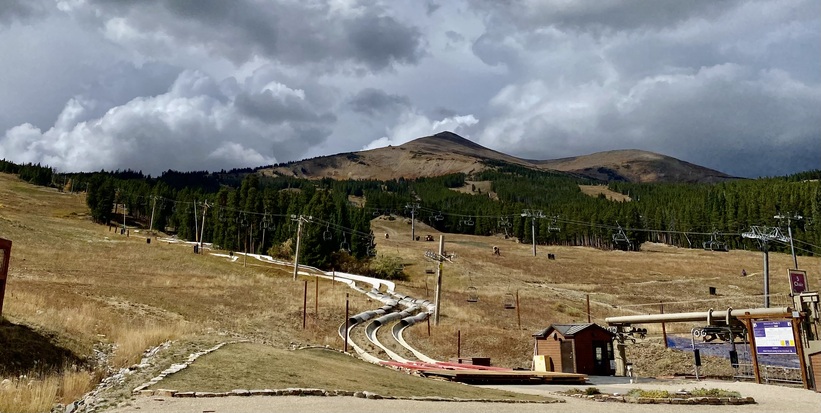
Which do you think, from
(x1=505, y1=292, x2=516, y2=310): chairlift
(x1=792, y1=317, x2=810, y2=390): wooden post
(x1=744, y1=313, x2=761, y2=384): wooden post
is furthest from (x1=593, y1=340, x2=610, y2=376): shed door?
(x1=505, y1=292, x2=516, y2=310): chairlift

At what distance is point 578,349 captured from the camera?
41.2 m

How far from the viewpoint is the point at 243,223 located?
113 meters

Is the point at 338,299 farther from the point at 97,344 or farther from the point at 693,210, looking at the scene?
the point at 693,210

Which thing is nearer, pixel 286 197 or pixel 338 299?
pixel 338 299

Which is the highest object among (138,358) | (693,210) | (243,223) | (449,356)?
(693,210)

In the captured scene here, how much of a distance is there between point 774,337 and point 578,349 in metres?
13.3

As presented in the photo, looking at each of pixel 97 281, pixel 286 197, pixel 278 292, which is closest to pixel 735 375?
pixel 278 292

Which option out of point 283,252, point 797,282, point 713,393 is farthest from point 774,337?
point 283,252

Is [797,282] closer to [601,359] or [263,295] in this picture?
[601,359]

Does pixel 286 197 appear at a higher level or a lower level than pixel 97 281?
higher

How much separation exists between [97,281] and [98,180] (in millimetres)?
127843

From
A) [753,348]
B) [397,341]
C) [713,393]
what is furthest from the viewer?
[397,341]

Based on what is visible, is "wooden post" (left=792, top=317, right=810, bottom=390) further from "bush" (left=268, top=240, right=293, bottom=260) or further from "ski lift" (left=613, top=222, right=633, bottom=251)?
"ski lift" (left=613, top=222, right=633, bottom=251)

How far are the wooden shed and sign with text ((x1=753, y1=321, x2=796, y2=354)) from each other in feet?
37.7
